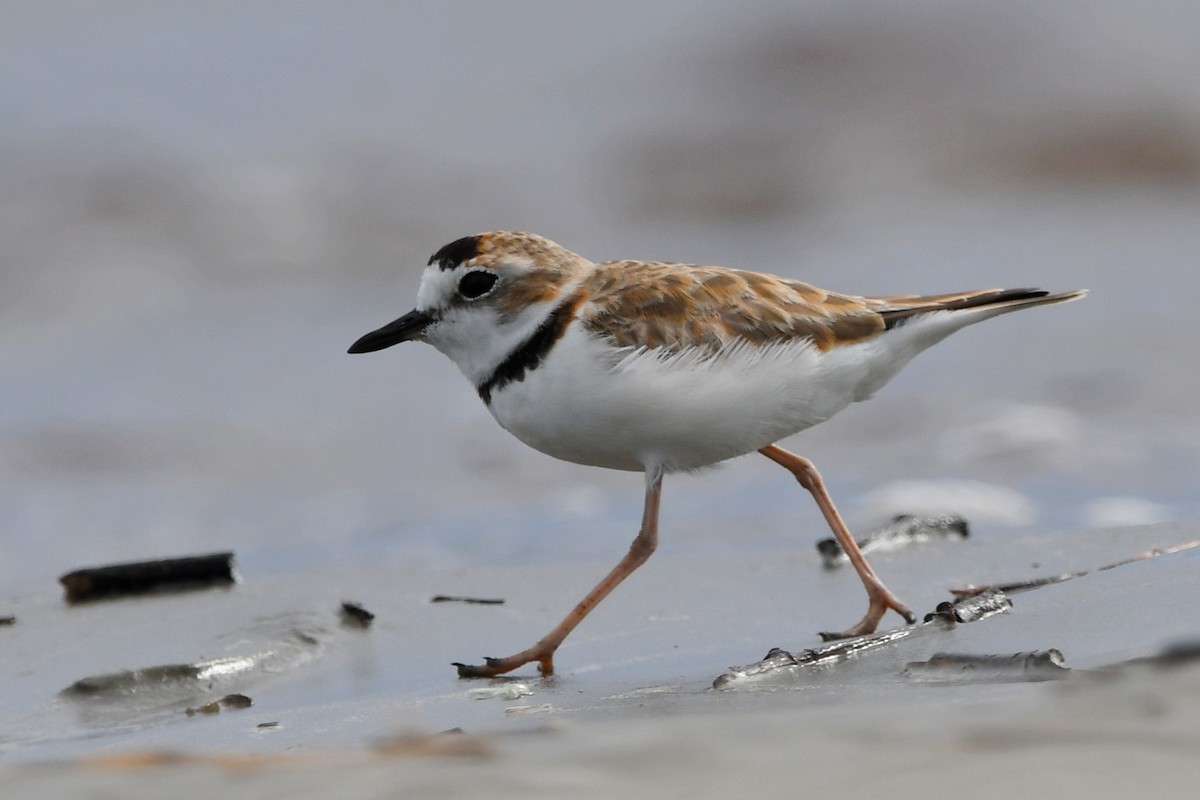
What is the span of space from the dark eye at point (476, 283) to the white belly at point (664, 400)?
1.12ft

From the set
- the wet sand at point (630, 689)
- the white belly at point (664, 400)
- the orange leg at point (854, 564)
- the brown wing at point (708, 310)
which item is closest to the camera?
the wet sand at point (630, 689)

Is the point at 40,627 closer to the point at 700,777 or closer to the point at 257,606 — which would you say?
the point at 257,606

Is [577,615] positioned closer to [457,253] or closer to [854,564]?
[854,564]

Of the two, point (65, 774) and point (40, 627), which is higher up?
point (40, 627)

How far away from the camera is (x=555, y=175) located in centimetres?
1234

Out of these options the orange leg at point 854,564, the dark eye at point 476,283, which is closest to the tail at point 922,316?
the orange leg at point 854,564

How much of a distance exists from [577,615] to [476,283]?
3.33ft

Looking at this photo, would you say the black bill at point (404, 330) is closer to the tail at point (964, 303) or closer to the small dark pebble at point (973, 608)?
the tail at point (964, 303)

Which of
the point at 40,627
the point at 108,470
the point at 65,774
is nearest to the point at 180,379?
the point at 108,470

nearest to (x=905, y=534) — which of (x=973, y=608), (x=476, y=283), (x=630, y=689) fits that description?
(x=973, y=608)

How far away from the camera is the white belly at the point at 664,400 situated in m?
4.05

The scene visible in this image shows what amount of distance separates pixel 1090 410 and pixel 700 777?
6928mm

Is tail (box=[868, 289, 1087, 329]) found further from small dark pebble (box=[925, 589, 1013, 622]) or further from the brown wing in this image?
small dark pebble (box=[925, 589, 1013, 622])

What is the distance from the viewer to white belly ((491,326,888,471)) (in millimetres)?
4047
